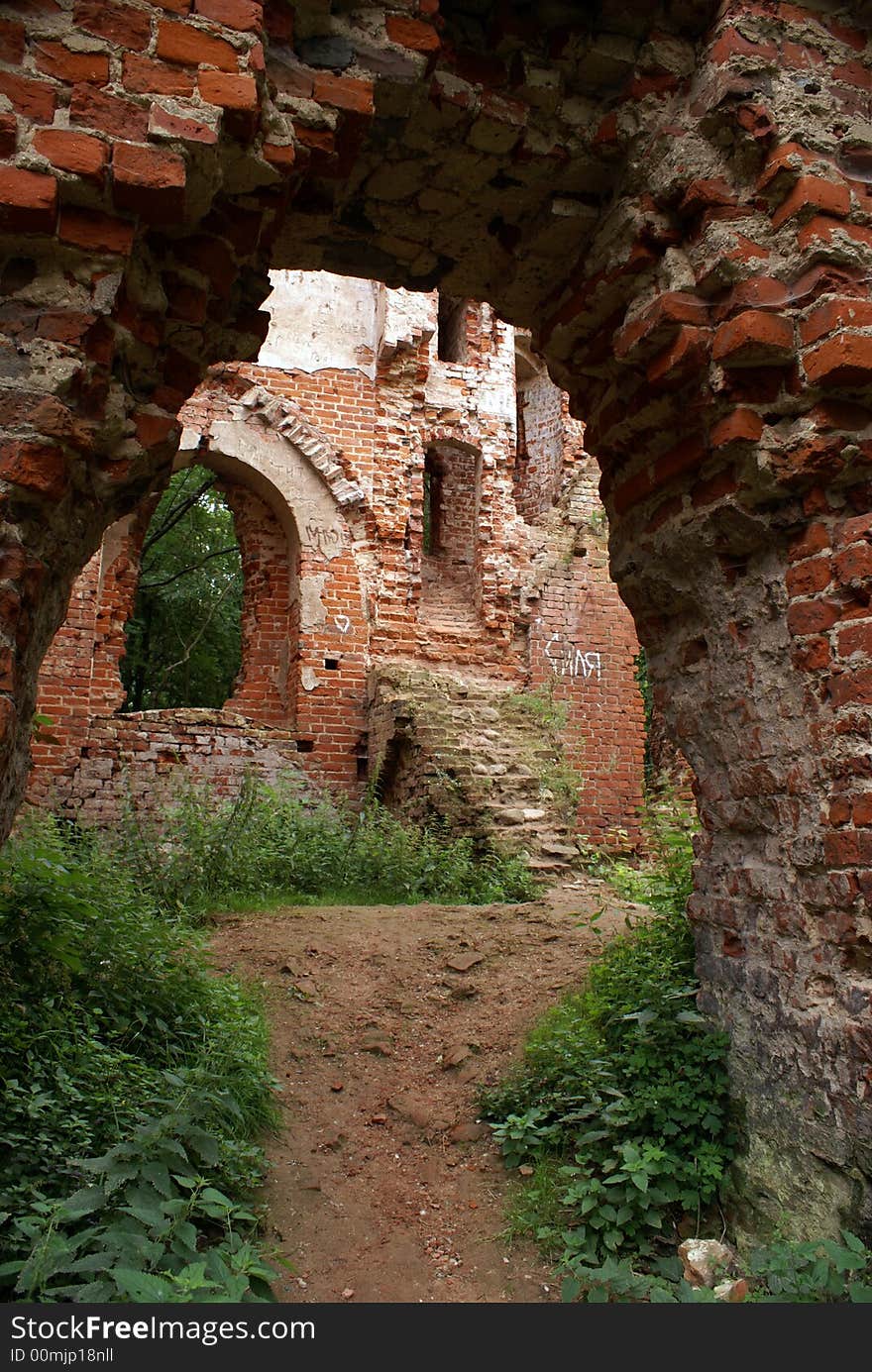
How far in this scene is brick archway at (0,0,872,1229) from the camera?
257 cm

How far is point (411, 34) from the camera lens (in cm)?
307

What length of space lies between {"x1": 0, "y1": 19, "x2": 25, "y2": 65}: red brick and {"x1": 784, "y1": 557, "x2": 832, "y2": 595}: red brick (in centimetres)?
257

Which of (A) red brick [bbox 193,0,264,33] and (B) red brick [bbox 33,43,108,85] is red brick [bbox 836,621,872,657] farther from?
(B) red brick [bbox 33,43,108,85]

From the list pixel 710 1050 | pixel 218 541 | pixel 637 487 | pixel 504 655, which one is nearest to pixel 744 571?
pixel 637 487

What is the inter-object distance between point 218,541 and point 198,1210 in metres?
15.6

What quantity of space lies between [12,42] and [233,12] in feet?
2.01

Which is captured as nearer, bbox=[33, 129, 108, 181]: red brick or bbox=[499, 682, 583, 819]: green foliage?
bbox=[33, 129, 108, 181]: red brick

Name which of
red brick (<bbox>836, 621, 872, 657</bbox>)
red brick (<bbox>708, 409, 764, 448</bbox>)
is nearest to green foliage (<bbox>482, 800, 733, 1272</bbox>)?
red brick (<bbox>836, 621, 872, 657</bbox>)

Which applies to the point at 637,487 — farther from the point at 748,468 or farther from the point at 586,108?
the point at 586,108

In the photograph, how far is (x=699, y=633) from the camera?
344 centimetres

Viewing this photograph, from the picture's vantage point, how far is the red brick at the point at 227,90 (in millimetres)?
2682

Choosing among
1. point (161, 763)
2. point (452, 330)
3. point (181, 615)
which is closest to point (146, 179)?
point (161, 763)

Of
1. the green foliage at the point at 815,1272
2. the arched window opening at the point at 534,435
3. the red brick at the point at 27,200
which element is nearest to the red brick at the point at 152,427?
the red brick at the point at 27,200

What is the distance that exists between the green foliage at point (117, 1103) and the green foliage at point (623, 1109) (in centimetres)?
92
